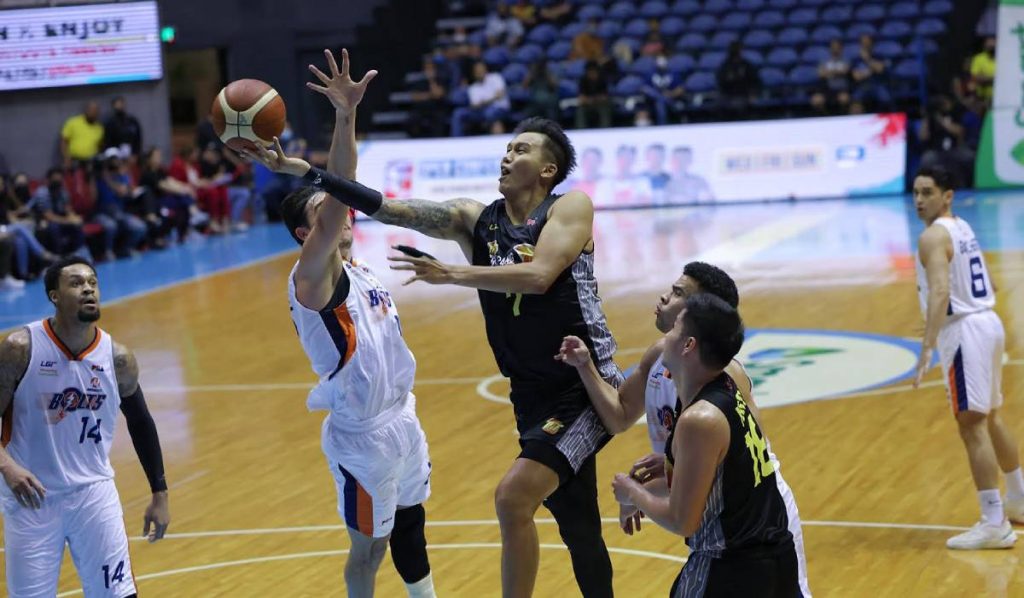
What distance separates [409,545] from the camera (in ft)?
20.6

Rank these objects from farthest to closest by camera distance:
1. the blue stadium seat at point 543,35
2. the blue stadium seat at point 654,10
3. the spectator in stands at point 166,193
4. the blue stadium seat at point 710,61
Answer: the blue stadium seat at point 543,35 < the blue stadium seat at point 654,10 < the blue stadium seat at point 710,61 < the spectator in stands at point 166,193

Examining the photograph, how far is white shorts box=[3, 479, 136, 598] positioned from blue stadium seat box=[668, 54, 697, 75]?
21.0 meters

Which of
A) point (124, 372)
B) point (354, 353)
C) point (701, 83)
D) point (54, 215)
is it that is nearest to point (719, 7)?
→ point (701, 83)

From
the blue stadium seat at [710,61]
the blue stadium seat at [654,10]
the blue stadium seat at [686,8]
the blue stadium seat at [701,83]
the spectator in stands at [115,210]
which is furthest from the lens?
the blue stadium seat at [654,10]

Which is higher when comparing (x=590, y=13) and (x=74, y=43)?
(x=590, y=13)

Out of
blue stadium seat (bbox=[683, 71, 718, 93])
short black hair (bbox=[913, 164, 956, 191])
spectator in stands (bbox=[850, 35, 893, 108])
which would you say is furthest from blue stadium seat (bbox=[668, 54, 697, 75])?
short black hair (bbox=[913, 164, 956, 191])

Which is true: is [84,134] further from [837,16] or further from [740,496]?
[740,496]

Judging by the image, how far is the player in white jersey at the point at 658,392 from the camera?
190 inches

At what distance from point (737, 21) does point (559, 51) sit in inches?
131

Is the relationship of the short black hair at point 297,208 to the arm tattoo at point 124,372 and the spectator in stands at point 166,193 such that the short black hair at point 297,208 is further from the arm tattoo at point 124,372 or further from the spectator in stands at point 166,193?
the spectator in stands at point 166,193

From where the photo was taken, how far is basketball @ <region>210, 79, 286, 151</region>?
5.40m

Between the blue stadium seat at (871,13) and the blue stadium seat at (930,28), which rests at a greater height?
the blue stadium seat at (871,13)

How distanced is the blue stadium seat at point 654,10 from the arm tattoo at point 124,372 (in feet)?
74.5

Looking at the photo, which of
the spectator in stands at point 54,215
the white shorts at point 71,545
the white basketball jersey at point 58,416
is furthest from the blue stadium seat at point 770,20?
the white shorts at point 71,545
